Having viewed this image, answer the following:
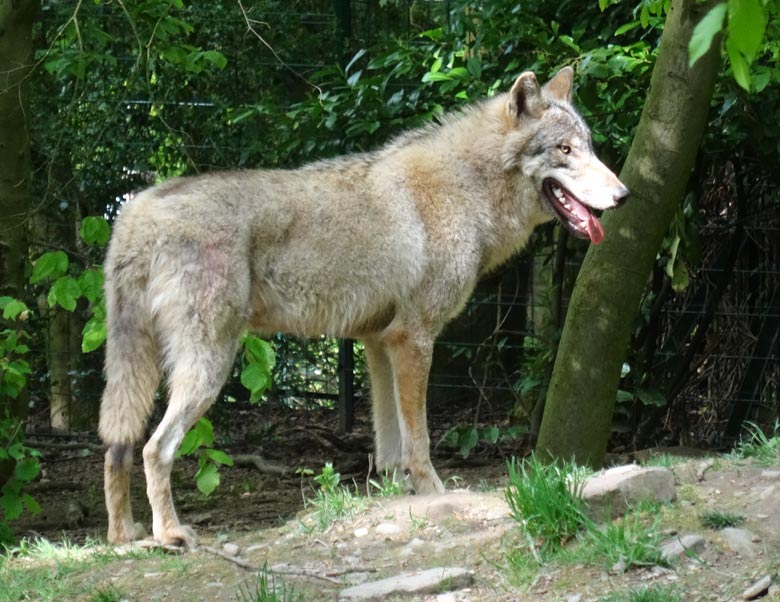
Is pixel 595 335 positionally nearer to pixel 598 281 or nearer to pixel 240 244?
pixel 598 281

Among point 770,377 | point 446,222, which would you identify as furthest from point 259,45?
point 770,377

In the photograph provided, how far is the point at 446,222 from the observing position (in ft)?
19.6

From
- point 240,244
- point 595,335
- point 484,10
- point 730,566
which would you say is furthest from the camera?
point 484,10

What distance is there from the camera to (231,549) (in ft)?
15.2

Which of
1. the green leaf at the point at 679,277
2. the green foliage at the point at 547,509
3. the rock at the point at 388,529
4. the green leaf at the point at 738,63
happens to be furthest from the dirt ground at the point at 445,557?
the green leaf at the point at 679,277

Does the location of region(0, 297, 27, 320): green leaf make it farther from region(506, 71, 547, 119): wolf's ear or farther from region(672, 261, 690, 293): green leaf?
region(672, 261, 690, 293): green leaf

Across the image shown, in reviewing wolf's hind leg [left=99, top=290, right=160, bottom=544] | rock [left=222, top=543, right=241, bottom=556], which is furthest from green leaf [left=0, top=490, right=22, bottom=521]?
rock [left=222, top=543, right=241, bottom=556]

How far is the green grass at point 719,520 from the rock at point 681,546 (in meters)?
0.15

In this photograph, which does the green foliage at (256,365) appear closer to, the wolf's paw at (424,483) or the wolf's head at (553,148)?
the wolf's paw at (424,483)

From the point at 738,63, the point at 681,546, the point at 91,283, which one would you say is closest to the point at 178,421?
the point at 91,283

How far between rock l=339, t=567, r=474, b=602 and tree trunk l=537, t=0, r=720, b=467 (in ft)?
7.11

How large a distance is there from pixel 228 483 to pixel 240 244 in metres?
3.53

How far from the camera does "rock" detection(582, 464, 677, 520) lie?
13.6 feet

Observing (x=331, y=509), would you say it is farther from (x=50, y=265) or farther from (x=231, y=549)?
(x=50, y=265)
